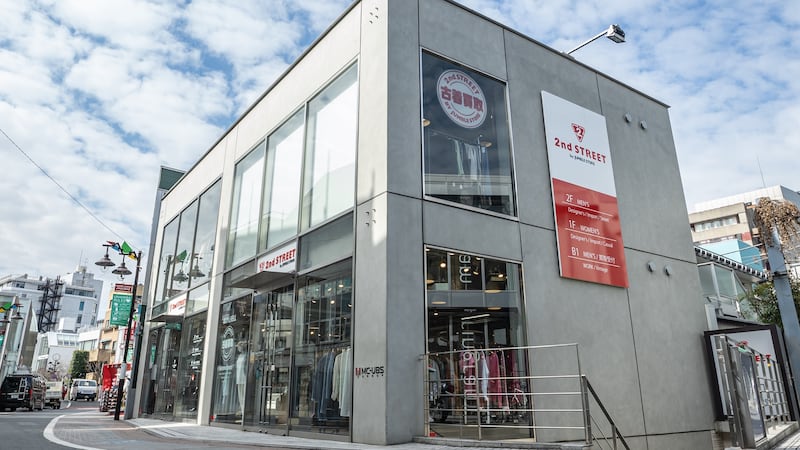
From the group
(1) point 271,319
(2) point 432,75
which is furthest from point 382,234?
(1) point 271,319

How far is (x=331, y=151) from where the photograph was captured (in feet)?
35.9

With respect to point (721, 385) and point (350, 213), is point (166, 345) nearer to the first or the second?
point (350, 213)

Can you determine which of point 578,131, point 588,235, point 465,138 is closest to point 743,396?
point 588,235

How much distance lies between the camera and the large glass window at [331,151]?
1027 centimetres

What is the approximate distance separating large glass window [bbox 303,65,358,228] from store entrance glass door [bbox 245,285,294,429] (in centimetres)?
194

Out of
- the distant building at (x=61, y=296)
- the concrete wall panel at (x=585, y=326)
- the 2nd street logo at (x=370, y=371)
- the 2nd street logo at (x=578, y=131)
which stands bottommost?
the 2nd street logo at (x=370, y=371)

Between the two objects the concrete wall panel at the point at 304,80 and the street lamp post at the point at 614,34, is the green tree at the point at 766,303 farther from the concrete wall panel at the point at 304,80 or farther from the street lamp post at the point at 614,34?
the concrete wall panel at the point at 304,80

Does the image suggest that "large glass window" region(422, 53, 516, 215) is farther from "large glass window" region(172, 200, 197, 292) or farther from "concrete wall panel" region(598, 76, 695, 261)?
"large glass window" region(172, 200, 197, 292)

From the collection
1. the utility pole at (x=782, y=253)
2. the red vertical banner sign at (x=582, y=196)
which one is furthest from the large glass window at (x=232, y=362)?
the utility pole at (x=782, y=253)

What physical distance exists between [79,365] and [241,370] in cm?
8769

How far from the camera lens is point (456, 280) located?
30.2 ft

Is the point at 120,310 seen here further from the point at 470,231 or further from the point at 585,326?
the point at 585,326

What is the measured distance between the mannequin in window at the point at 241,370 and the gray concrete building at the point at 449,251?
8cm

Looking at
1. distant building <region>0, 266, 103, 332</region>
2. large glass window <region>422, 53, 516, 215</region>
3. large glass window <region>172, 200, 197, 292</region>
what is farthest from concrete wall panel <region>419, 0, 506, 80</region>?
distant building <region>0, 266, 103, 332</region>
